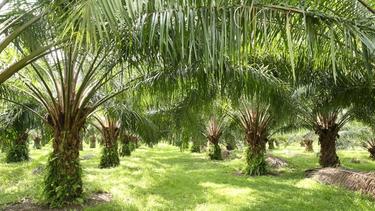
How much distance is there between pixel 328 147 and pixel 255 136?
2747mm

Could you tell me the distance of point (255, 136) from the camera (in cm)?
1430

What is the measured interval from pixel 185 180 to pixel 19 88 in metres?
6.20

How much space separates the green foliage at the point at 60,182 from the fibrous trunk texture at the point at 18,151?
11749 mm

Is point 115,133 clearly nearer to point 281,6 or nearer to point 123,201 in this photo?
point 123,201

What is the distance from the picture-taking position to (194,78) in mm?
6027

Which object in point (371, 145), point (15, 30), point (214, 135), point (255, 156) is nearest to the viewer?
point (15, 30)

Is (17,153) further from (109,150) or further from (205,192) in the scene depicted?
(205,192)

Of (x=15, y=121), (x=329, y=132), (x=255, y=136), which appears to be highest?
(x=15, y=121)

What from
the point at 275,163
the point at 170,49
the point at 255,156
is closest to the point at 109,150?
the point at 255,156

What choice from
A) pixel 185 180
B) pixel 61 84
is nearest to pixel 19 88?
pixel 61 84

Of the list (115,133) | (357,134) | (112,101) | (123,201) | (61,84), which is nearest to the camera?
(61,84)

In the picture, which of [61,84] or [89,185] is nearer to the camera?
[61,84]

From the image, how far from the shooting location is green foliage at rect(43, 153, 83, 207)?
824cm

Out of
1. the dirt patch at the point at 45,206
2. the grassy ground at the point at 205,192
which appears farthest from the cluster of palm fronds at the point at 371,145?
the dirt patch at the point at 45,206
